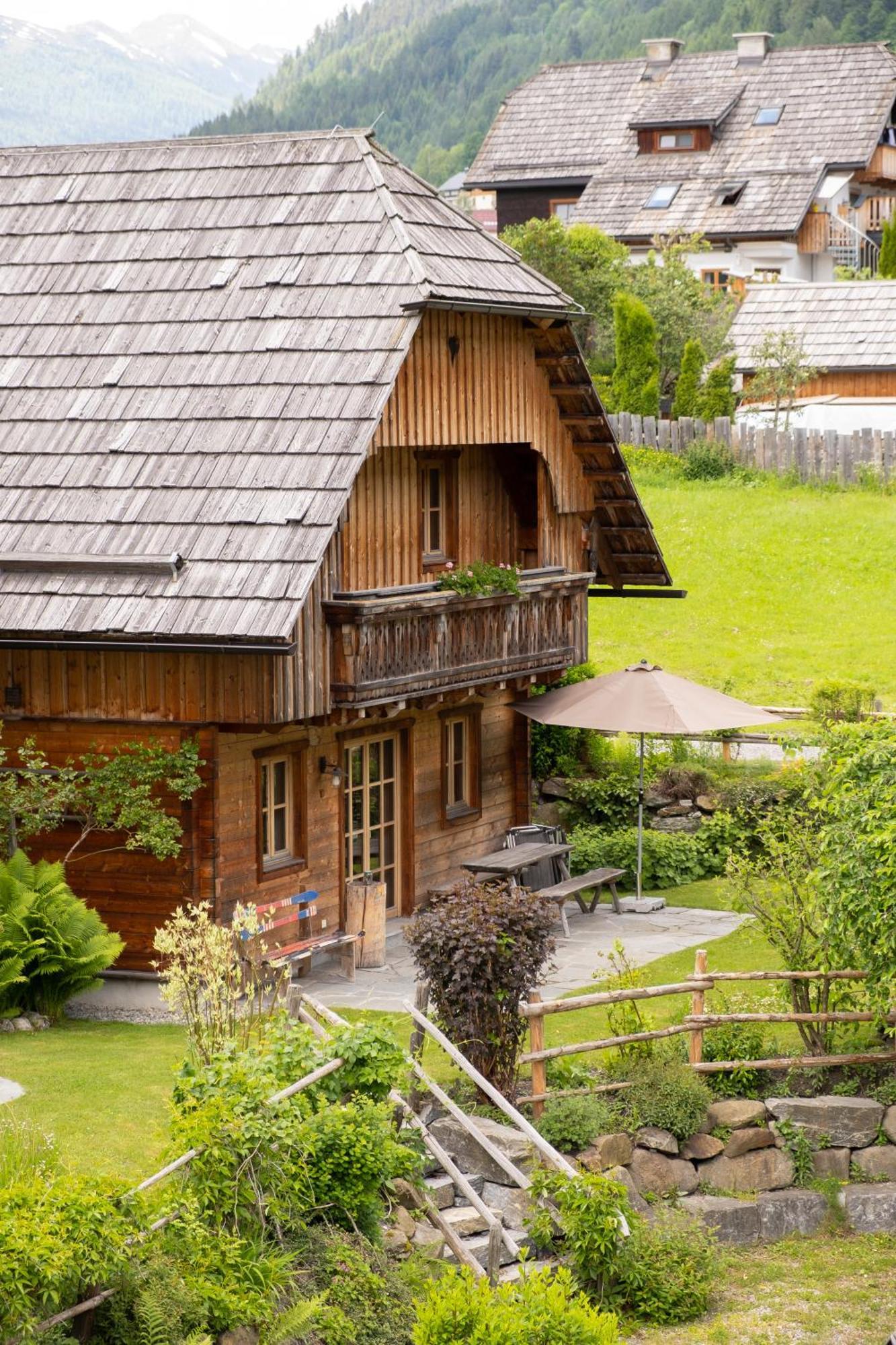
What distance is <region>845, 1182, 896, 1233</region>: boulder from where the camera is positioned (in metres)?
14.2

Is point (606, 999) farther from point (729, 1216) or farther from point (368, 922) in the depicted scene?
point (368, 922)

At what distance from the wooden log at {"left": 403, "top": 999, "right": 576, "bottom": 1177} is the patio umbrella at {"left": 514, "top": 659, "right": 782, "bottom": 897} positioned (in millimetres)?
8166

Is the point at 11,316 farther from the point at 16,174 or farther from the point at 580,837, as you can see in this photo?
the point at 580,837

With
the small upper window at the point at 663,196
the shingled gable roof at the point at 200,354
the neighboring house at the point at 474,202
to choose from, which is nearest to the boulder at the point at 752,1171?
the shingled gable roof at the point at 200,354

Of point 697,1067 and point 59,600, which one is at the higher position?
point 59,600

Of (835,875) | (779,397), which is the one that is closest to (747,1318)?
(835,875)

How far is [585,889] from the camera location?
22.2 meters

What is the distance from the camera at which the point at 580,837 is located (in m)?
23.8

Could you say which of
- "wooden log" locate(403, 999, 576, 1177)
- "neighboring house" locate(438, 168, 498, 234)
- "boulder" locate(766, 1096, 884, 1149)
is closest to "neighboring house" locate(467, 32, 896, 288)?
"neighboring house" locate(438, 168, 498, 234)

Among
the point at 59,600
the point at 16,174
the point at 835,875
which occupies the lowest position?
the point at 835,875

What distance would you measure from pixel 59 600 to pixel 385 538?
3.70m

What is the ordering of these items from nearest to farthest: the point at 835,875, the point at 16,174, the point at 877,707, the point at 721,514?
1. the point at 835,875
2. the point at 16,174
3. the point at 877,707
4. the point at 721,514

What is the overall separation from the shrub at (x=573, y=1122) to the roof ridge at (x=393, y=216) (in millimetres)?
7658

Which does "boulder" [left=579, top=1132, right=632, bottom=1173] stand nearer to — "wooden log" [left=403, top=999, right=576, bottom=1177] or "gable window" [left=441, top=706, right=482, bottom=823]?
"wooden log" [left=403, top=999, right=576, bottom=1177]
